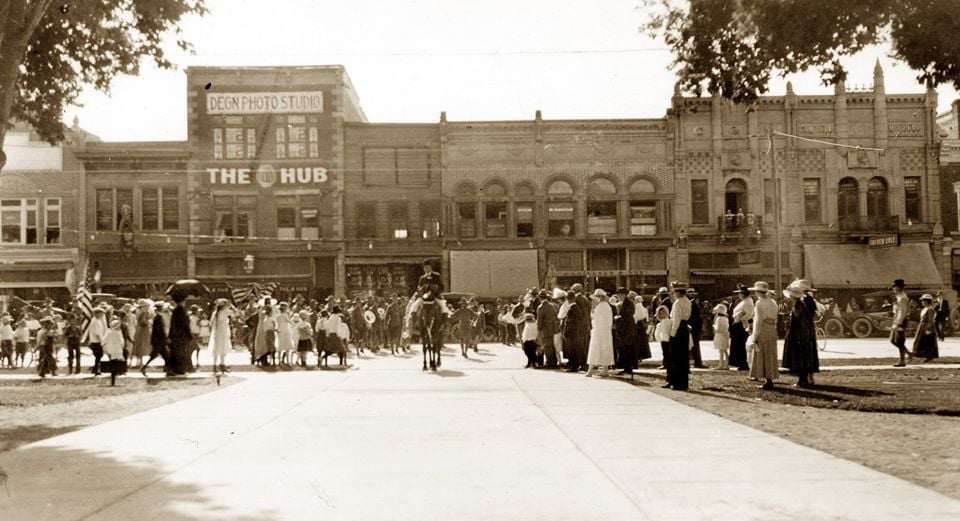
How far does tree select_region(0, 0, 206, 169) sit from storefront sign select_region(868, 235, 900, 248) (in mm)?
35931

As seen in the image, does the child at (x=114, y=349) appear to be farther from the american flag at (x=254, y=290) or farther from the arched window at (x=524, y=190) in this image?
the arched window at (x=524, y=190)

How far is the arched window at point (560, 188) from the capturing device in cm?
4241

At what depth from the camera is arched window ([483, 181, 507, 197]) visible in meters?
42.4

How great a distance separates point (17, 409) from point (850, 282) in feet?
120

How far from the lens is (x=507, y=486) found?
688cm

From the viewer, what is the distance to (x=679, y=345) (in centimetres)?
1525

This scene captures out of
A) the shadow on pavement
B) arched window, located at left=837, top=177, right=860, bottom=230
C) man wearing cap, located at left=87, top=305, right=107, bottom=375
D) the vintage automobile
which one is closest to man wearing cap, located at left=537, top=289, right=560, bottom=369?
A: man wearing cap, located at left=87, top=305, right=107, bottom=375

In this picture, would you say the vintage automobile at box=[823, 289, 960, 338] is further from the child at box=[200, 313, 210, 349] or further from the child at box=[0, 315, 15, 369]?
the child at box=[0, 315, 15, 369]

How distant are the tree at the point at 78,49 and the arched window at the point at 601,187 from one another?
2932 centimetres

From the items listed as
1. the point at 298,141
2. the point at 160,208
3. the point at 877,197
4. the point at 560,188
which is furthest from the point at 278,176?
the point at 877,197

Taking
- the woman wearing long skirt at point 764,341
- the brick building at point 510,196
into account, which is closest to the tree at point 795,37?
the woman wearing long skirt at point 764,341

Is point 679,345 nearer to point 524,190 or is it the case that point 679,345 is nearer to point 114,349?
point 114,349

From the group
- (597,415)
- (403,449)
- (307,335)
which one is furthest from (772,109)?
(403,449)

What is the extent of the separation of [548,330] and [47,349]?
11554 mm
